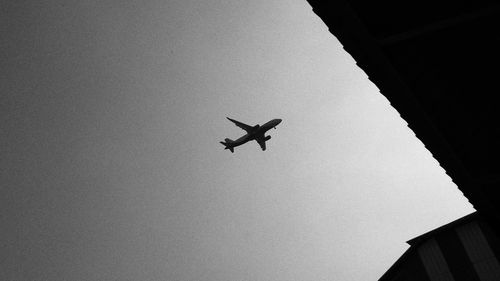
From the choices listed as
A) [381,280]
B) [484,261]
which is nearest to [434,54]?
[484,261]

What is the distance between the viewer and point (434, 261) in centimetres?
2452

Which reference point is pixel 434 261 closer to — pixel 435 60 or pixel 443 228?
pixel 443 228

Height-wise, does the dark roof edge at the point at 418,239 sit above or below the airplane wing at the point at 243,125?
below

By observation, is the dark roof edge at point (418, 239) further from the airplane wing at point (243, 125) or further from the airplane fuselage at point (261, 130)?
the airplane wing at point (243, 125)

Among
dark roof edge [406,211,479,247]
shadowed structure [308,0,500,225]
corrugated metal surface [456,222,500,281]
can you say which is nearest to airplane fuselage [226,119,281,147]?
dark roof edge [406,211,479,247]

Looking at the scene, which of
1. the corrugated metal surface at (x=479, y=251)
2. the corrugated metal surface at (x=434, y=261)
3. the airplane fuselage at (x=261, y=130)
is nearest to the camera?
the corrugated metal surface at (x=479, y=251)

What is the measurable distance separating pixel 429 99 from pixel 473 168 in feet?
7.15

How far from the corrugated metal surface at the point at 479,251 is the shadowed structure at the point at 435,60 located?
21405 mm

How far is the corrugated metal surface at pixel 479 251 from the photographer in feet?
73.0

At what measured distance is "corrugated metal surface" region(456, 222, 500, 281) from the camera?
2227cm

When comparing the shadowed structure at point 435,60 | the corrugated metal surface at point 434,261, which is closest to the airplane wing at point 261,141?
the corrugated metal surface at point 434,261

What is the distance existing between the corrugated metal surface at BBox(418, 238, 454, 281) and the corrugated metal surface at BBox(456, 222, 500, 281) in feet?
5.42

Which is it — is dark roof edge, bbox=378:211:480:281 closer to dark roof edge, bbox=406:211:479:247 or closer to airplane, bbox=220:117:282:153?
dark roof edge, bbox=406:211:479:247

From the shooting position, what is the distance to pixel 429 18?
3.79 m
